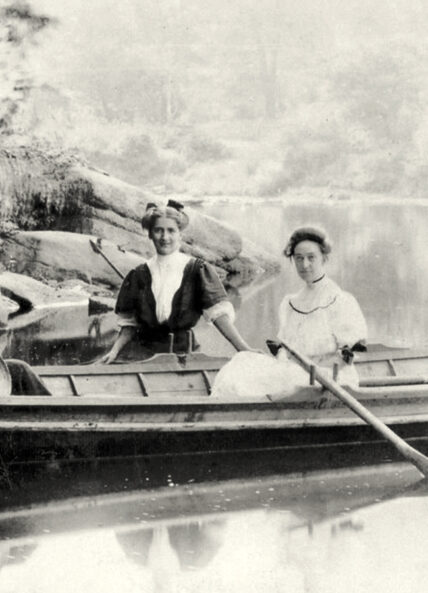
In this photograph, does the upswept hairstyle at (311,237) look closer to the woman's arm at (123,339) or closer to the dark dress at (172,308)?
the dark dress at (172,308)

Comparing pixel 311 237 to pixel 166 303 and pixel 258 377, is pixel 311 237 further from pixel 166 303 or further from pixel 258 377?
pixel 166 303

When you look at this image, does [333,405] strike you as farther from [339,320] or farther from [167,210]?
[167,210]

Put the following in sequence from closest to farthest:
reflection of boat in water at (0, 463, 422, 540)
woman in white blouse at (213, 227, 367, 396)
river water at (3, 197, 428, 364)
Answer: reflection of boat in water at (0, 463, 422, 540), woman in white blouse at (213, 227, 367, 396), river water at (3, 197, 428, 364)

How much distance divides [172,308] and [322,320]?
1.14 meters

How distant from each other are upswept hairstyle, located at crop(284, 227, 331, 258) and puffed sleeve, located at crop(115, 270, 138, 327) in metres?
1.29

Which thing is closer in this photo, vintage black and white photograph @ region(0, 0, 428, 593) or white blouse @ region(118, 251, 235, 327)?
vintage black and white photograph @ region(0, 0, 428, 593)

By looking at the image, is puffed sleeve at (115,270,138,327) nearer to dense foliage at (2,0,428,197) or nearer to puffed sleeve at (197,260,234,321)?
puffed sleeve at (197,260,234,321)

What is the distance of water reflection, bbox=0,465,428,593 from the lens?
5.03 metres

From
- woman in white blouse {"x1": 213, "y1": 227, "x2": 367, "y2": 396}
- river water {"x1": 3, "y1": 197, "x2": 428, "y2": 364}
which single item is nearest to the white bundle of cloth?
woman in white blouse {"x1": 213, "y1": 227, "x2": 367, "y2": 396}

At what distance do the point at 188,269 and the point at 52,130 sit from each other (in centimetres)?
2269

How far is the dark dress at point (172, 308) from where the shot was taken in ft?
24.4

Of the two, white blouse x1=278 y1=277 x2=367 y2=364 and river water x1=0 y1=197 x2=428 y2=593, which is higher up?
white blouse x1=278 y1=277 x2=367 y2=364

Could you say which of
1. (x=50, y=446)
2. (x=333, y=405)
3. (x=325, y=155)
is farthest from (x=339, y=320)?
(x=325, y=155)

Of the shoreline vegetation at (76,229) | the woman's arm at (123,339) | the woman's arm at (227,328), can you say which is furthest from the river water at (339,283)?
the woman's arm at (123,339)
